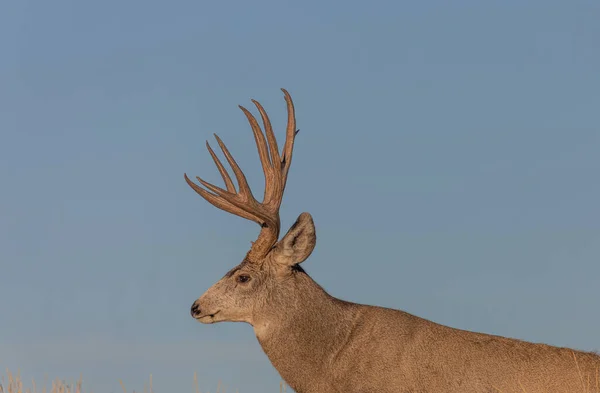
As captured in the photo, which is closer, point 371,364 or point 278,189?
point 371,364

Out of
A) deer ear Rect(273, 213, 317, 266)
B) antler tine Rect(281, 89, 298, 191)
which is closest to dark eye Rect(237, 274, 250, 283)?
deer ear Rect(273, 213, 317, 266)

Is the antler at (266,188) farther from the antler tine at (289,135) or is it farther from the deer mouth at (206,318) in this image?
the deer mouth at (206,318)

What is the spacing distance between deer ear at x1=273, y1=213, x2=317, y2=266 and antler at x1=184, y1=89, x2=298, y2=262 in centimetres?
36

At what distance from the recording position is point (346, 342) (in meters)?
13.6

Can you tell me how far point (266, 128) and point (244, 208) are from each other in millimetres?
1250

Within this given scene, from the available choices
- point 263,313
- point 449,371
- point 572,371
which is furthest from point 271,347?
point 572,371

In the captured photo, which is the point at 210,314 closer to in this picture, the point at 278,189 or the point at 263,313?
the point at 263,313

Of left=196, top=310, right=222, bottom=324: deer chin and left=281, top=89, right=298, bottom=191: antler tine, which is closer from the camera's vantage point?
left=196, top=310, right=222, bottom=324: deer chin

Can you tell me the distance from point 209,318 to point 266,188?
1.96 metres

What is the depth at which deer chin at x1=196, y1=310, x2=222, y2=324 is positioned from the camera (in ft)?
45.5

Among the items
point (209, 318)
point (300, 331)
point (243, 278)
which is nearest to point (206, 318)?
point (209, 318)

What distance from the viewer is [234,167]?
48.1ft

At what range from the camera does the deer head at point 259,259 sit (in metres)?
13.7

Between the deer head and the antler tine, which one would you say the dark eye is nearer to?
the deer head
